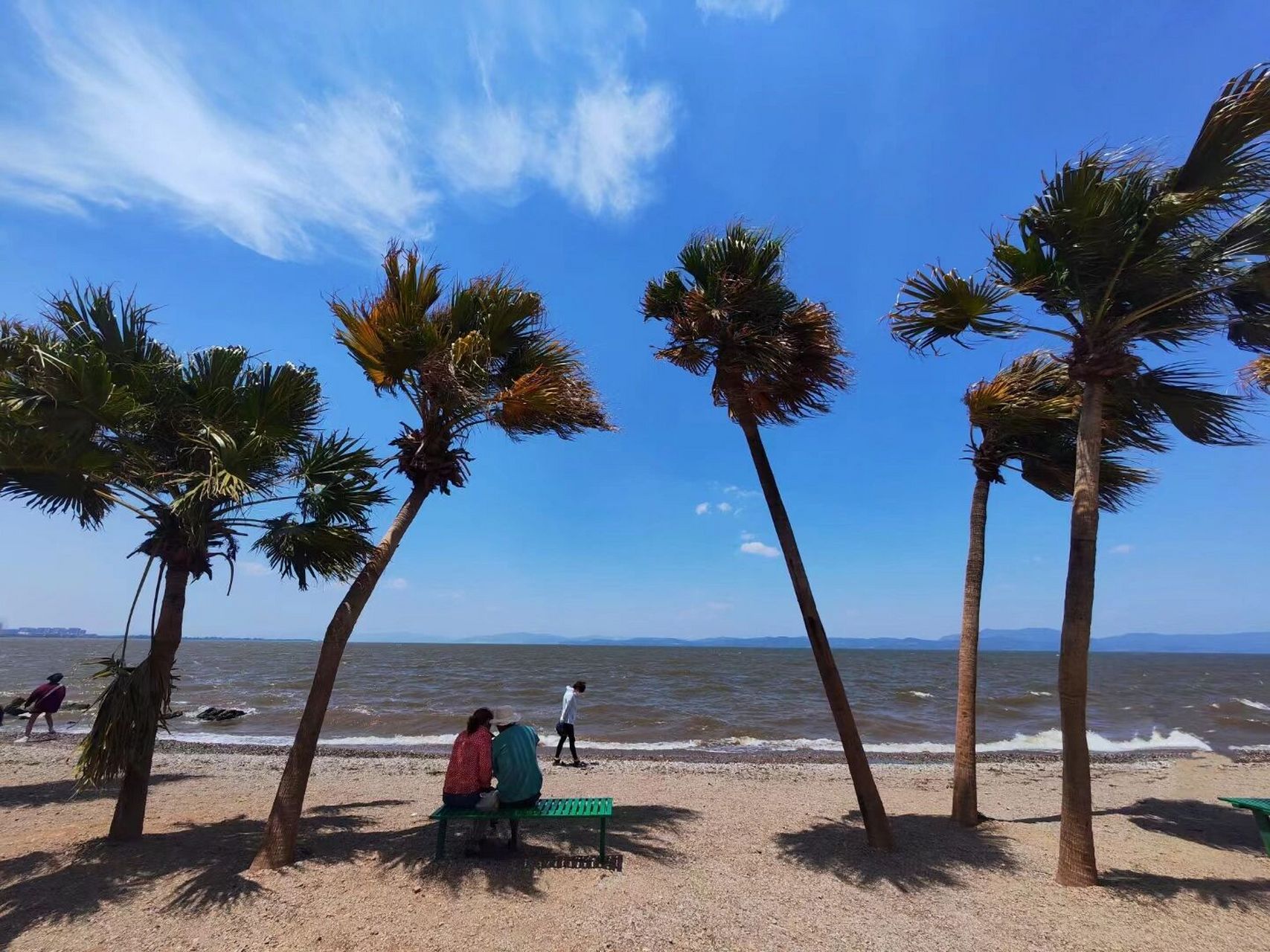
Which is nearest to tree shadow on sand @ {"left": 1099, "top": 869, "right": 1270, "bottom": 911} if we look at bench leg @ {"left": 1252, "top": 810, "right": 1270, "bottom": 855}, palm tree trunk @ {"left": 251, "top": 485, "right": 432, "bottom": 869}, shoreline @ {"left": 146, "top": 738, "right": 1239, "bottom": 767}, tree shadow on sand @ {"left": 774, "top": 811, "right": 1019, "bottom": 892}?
tree shadow on sand @ {"left": 774, "top": 811, "right": 1019, "bottom": 892}

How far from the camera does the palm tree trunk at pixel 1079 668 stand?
5.50m

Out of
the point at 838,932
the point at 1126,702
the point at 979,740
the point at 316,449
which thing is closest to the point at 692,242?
the point at 316,449

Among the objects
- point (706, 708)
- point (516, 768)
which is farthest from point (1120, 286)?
point (706, 708)

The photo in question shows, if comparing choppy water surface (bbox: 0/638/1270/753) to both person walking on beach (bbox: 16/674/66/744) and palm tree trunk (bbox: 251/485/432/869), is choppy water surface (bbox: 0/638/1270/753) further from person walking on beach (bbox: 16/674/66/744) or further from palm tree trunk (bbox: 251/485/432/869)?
palm tree trunk (bbox: 251/485/432/869)

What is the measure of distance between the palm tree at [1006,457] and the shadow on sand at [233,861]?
11.4ft

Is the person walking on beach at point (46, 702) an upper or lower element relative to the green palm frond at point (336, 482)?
lower

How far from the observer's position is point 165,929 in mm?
4621

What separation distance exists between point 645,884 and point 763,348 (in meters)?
5.09

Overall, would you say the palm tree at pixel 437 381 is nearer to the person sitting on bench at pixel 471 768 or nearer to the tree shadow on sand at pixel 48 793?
the person sitting on bench at pixel 471 768

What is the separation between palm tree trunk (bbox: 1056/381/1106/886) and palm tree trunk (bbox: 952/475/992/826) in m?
1.95

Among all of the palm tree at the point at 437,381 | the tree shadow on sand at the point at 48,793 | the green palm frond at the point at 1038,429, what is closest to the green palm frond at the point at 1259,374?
the green palm frond at the point at 1038,429

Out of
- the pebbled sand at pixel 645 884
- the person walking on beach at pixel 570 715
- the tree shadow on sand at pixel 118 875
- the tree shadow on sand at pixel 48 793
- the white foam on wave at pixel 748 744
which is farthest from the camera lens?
the white foam on wave at pixel 748 744

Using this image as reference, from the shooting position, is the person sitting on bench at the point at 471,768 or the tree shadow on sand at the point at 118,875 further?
the person sitting on bench at the point at 471,768

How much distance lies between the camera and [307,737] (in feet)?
19.1
